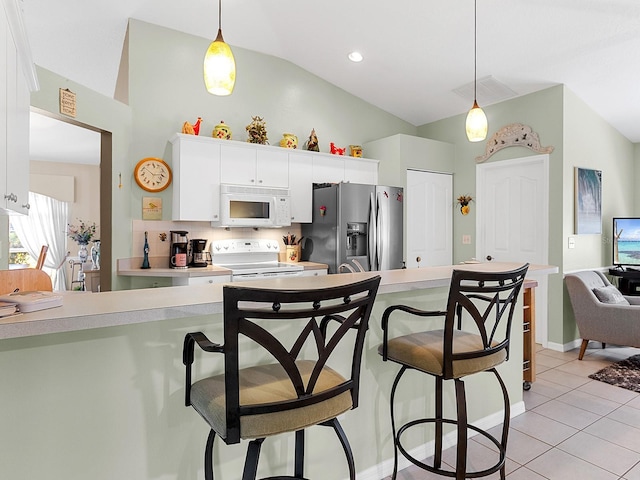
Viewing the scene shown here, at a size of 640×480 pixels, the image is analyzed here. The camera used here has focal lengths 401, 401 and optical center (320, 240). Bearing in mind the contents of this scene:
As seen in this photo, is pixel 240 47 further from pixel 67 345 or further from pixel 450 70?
pixel 67 345

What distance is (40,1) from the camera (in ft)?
10.6

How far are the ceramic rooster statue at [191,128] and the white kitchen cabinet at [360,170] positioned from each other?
5.67ft

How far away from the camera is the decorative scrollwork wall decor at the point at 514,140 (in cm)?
440

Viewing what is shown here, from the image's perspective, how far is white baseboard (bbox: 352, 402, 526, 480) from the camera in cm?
200

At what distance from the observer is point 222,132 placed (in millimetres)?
4055

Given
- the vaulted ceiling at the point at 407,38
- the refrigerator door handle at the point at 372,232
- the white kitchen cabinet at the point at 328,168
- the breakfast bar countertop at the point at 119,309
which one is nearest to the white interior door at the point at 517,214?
the vaulted ceiling at the point at 407,38

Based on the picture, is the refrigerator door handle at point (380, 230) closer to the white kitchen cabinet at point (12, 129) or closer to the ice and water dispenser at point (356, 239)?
the ice and water dispenser at point (356, 239)

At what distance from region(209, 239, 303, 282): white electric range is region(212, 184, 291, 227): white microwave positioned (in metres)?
0.30

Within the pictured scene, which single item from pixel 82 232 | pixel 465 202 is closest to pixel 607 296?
pixel 465 202

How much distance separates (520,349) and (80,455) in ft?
8.43

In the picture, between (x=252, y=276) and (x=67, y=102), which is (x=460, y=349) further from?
(x=67, y=102)

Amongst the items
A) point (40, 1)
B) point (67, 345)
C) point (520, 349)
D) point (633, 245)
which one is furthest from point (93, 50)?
point (633, 245)

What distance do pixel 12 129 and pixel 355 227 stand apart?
3203 millimetres

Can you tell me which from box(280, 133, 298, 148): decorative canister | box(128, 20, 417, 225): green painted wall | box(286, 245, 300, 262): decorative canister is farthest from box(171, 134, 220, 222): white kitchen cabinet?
box(286, 245, 300, 262): decorative canister
